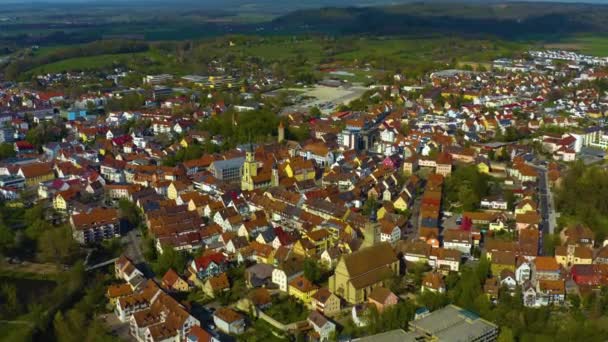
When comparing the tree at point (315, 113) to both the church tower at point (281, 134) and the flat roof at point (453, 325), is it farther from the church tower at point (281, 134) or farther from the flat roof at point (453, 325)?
the flat roof at point (453, 325)

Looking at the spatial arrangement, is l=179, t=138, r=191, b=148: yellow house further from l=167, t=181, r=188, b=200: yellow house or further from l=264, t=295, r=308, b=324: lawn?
l=264, t=295, r=308, b=324: lawn

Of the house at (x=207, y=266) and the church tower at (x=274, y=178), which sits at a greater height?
the church tower at (x=274, y=178)

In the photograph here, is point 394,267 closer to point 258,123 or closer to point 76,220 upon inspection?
point 76,220

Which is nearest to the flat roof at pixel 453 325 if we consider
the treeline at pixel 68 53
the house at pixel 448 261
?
the house at pixel 448 261

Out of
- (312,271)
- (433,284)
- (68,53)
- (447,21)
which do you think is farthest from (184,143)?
(447,21)

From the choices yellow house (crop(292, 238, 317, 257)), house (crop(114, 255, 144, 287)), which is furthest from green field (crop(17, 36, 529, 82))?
house (crop(114, 255, 144, 287))

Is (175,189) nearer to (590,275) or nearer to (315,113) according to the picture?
(590,275)
